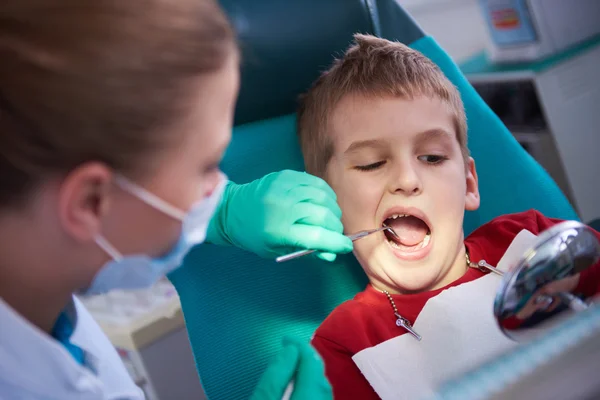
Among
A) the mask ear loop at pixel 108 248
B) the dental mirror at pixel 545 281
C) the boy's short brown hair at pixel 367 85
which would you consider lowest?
the dental mirror at pixel 545 281

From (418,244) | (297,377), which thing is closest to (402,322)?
(418,244)

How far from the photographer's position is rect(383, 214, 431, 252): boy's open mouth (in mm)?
1169

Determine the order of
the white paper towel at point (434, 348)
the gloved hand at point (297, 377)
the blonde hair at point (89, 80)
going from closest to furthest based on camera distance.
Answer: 1. the blonde hair at point (89, 80)
2. the gloved hand at point (297, 377)
3. the white paper towel at point (434, 348)

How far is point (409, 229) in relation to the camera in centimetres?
120

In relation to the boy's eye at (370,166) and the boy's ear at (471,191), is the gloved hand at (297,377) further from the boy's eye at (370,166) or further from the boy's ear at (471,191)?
the boy's ear at (471,191)

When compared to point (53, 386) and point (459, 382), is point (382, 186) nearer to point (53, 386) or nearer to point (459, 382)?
point (53, 386)

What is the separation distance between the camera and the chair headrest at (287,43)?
4.55 ft

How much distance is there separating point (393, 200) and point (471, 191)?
0.27 m

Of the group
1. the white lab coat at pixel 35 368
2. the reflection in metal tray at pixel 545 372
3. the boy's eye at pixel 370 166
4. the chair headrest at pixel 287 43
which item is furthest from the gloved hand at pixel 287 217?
the reflection in metal tray at pixel 545 372

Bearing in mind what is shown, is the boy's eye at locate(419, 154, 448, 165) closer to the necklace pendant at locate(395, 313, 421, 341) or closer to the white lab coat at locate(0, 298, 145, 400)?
the necklace pendant at locate(395, 313, 421, 341)

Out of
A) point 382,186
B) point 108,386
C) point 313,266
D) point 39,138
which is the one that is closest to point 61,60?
point 39,138

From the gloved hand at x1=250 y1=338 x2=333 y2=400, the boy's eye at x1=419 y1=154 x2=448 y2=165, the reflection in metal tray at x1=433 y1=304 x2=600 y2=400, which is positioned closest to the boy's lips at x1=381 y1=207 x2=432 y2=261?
the boy's eye at x1=419 y1=154 x2=448 y2=165

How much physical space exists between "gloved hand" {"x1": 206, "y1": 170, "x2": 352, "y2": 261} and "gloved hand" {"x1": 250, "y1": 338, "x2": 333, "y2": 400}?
220mm

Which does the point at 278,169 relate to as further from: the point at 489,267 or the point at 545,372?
the point at 545,372
